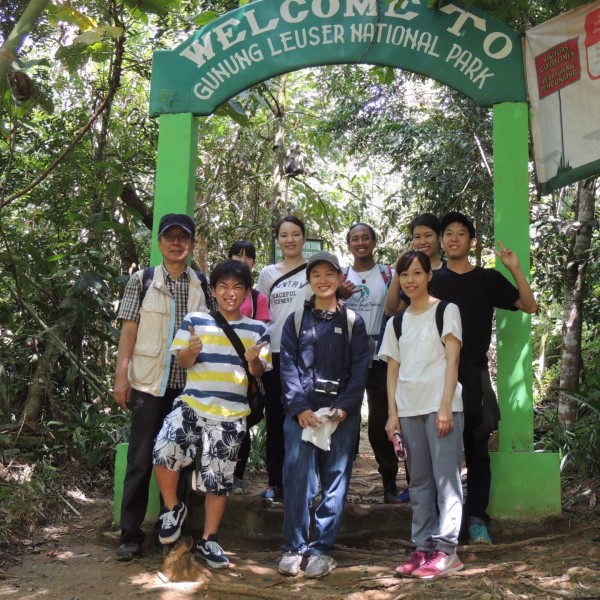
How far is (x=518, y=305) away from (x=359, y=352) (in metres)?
1.03

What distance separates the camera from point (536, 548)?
4059mm

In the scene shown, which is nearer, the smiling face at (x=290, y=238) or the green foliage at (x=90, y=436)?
the smiling face at (x=290, y=238)

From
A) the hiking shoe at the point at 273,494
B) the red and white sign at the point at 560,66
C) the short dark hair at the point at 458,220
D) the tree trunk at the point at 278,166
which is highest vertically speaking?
the tree trunk at the point at 278,166

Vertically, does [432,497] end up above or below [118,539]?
above

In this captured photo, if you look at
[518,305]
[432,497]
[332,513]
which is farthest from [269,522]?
[518,305]

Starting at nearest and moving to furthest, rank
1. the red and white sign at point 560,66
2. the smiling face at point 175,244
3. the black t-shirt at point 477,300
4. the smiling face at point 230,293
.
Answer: the smiling face at point 230,293
the black t-shirt at point 477,300
the smiling face at point 175,244
the red and white sign at point 560,66

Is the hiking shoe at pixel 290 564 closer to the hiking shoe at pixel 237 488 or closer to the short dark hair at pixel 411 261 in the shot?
the hiking shoe at pixel 237 488

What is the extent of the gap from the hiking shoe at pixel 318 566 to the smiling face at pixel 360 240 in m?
2.09

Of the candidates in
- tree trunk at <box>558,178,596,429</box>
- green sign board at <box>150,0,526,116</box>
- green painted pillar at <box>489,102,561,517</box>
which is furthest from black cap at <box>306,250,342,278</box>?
tree trunk at <box>558,178,596,429</box>

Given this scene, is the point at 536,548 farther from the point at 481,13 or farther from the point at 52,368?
the point at 52,368

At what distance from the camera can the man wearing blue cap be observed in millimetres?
4238

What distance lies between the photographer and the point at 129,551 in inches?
164

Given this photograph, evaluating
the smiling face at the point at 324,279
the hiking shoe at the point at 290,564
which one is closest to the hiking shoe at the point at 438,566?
the hiking shoe at the point at 290,564

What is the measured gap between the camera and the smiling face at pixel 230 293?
13.5ft
